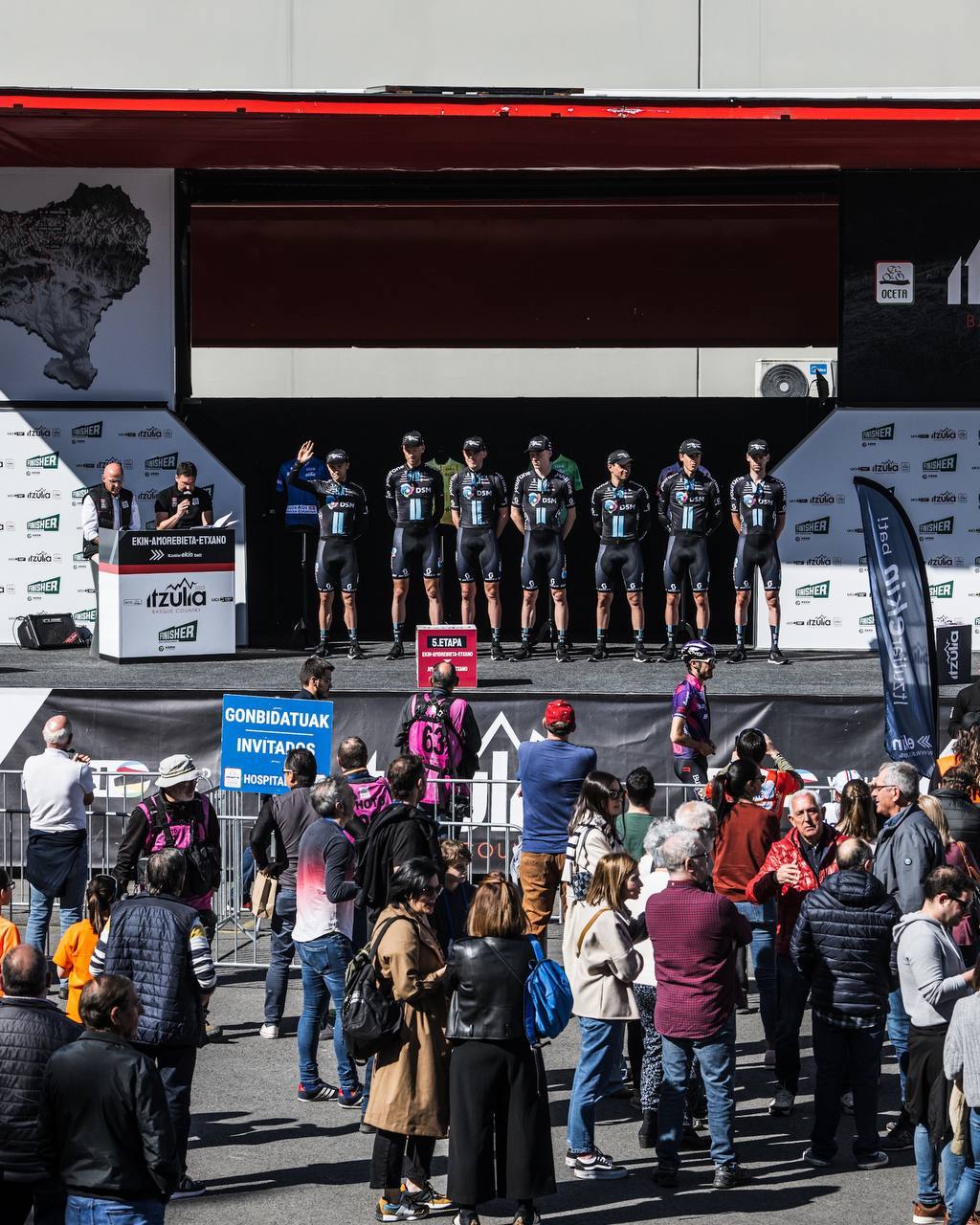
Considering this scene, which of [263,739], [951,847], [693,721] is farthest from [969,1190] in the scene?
[263,739]

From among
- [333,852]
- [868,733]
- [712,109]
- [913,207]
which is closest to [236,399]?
[712,109]

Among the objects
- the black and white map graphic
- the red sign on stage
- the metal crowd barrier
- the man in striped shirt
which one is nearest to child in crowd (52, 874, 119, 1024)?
the man in striped shirt

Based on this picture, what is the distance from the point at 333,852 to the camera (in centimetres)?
805

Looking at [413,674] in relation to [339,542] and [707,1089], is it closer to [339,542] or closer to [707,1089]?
[339,542]

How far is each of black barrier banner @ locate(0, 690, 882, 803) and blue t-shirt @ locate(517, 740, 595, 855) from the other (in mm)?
2839

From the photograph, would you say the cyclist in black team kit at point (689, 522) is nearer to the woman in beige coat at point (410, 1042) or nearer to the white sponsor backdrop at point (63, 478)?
the white sponsor backdrop at point (63, 478)

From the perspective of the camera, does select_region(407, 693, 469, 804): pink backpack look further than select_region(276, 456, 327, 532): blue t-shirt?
No

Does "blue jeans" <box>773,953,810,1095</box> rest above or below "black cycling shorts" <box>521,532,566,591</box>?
below

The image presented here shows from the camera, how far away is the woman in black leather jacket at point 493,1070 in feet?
21.0

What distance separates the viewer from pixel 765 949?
8.63 meters

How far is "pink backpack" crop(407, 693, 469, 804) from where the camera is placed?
10820 millimetres

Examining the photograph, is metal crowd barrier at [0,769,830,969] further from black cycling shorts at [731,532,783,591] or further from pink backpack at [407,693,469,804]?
black cycling shorts at [731,532,783,591]

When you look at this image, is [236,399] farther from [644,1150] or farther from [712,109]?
[644,1150]

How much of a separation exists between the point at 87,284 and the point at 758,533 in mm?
7833
